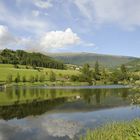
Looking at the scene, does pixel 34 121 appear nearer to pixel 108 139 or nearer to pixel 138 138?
pixel 108 139

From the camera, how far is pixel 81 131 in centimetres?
3288

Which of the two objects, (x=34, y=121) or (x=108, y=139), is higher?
(x=108, y=139)

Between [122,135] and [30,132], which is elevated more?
[122,135]

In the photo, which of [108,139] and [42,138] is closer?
[108,139]

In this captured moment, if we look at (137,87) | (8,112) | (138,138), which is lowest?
(8,112)

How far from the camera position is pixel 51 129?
35.6m

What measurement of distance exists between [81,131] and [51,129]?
4.55 meters

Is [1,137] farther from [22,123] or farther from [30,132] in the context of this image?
[22,123]

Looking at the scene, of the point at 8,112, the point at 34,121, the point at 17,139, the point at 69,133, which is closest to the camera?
the point at 17,139

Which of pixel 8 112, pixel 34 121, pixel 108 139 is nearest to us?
pixel 108 139

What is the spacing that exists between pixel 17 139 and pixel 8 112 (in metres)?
24.5

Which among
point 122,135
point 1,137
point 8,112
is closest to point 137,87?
point 122,135

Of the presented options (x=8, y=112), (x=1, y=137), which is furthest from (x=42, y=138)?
(x=8, y=112)

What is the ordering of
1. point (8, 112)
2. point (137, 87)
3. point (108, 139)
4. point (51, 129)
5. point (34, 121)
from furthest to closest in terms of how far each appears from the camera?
point (8, 112)
point (34, 121)
point (51, 129)
point (108, 139)
point (137, 87)
